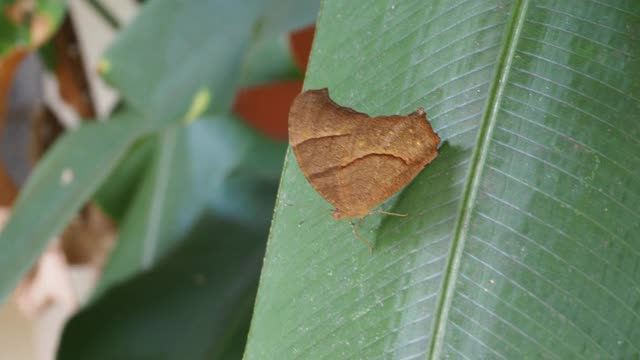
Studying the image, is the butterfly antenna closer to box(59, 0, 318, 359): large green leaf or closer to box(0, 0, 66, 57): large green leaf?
box(59, 0, 318, 359): large green leaf

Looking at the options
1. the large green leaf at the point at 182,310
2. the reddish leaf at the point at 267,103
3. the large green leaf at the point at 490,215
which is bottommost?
the reddish leaf at the point at 267,103

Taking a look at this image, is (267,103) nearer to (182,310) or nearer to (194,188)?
(194,188)

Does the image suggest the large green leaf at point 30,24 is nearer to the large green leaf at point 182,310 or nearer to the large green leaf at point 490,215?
the large green leaf at point 182,310

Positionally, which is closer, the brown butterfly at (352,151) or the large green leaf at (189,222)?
the brown butterfly at (352,151)

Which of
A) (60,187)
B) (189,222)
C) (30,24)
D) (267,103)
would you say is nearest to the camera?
(60,187)

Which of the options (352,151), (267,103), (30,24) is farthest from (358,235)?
(267,103)

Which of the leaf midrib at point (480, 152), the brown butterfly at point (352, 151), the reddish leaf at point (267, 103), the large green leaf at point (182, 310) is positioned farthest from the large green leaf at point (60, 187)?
the reddish leaf at point (267, 103)

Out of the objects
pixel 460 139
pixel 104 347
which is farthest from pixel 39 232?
pixel 460 139
